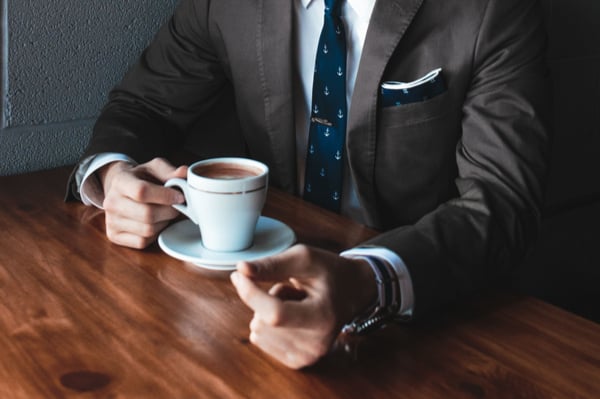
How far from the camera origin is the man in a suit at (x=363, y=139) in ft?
3.11

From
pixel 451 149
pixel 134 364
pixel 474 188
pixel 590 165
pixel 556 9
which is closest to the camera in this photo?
pixel 134 364

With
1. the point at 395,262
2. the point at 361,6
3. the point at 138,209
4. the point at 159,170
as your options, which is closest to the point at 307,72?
the point at 361,6

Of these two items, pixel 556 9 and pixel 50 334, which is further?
pixel 556 9

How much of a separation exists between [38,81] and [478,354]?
1104mm

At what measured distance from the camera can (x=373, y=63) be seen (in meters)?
1.41

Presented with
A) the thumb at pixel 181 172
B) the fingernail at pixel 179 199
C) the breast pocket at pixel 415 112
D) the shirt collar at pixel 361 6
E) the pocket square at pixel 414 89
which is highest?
the shirt collar at pixel 361 6

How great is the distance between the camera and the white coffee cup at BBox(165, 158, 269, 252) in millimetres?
1105

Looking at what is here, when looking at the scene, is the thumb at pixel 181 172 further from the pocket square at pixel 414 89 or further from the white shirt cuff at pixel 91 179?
the pocket square at pixel 414 89

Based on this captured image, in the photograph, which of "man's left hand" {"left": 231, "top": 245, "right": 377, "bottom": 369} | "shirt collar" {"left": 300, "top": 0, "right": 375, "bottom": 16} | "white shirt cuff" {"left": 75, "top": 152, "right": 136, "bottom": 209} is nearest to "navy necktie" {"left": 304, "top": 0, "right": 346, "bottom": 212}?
"shirt collar" {"left": 300, "top": 0, "right": 375, "bottom": 16}

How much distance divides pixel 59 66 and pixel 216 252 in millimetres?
704

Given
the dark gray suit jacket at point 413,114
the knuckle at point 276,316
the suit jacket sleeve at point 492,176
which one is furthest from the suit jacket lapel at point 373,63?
the knuckle at point 276,316

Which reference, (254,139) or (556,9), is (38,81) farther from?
(556,9)

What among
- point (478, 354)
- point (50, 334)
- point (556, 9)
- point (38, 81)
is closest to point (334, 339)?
point (478, 354)

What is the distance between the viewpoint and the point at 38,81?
62.9 inches
